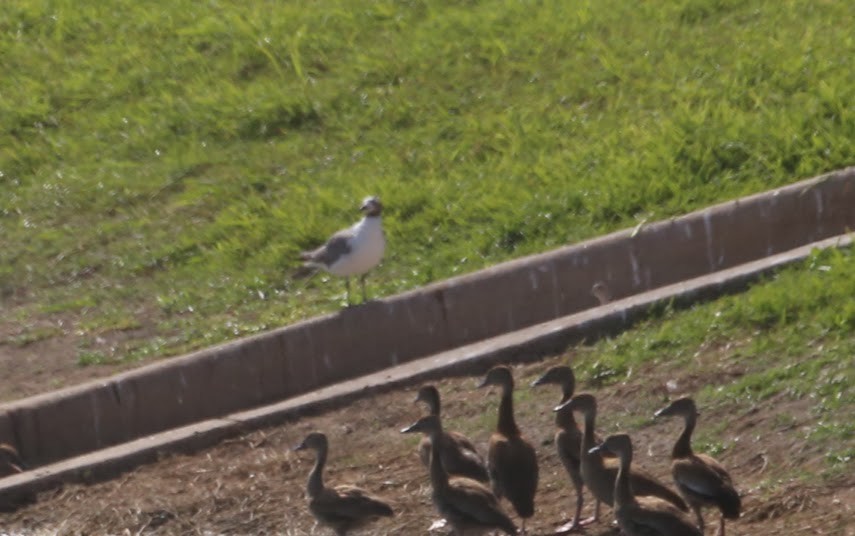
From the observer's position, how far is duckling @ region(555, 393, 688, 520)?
7.14 metres

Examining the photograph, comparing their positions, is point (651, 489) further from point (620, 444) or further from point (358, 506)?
point (358, 506)

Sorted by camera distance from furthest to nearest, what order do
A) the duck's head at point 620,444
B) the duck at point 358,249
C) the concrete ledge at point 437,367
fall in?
1. the duck at point 358,249
2. the concrete ledge at point 437,367
3. the duck's head at point 620,444

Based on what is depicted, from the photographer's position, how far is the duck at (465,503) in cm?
717

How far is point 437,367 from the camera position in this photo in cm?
936

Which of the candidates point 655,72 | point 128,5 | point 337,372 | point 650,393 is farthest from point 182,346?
point 128,5

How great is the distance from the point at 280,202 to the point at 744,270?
12.9ft

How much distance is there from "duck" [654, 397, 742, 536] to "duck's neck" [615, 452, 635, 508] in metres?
0.23

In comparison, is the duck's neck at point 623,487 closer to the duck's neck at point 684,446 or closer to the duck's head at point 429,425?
the duck's neck at point 684,446

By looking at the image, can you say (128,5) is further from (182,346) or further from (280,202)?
(182,346)

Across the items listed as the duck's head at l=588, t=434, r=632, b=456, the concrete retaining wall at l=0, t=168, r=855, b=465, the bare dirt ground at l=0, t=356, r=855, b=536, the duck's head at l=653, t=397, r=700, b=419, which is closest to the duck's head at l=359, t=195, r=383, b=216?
the concrete retaining wall at l=0, t=168, r=855, b=465

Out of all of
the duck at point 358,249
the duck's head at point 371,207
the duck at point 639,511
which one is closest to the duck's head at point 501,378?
the duck at point 639,511

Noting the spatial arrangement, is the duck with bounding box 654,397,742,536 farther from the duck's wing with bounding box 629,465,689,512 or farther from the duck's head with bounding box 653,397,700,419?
the duck's head with bounding box 653,397,700,419

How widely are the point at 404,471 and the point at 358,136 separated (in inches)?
203

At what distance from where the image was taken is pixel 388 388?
30.5 ft
